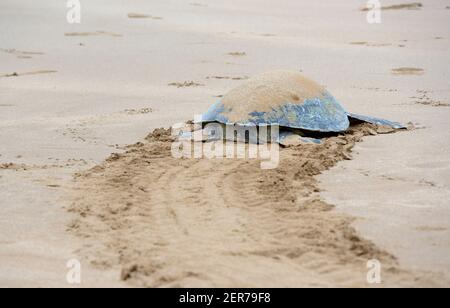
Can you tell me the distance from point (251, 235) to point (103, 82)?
5.26 m

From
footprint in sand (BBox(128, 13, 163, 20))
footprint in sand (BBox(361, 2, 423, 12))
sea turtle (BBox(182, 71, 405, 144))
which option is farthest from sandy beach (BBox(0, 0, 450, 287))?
footprint in sand (BBox(361, 2, 423, 12))

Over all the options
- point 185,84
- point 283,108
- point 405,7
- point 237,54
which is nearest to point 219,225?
point 283,108

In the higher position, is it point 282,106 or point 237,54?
point 237,54

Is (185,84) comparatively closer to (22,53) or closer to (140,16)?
(22,53)

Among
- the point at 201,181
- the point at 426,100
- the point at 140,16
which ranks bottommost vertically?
the point at 201,181

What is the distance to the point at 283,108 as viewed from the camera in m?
5.29

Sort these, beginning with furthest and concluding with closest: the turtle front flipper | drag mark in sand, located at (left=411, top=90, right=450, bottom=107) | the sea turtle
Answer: drag mark in sand, located at (left=411, top=90, right=450, bottom=107)
the turtle front flipper
the sea turtle

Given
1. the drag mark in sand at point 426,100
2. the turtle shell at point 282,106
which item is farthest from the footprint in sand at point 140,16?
the turtle shell at point 282,106

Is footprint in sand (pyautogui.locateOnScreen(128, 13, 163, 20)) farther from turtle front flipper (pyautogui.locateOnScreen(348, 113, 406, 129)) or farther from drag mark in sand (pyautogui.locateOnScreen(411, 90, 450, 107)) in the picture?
turtle front flipper (pyautogui.locateOnScreen(348, 113, 406, 129))

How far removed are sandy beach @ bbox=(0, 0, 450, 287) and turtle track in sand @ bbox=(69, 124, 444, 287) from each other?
1 centimetres

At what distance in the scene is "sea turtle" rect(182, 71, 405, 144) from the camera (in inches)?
206

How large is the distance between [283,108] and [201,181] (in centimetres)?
124

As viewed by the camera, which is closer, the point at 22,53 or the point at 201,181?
the point at 201,181

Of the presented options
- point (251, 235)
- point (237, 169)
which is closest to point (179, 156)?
point (237, 169)
